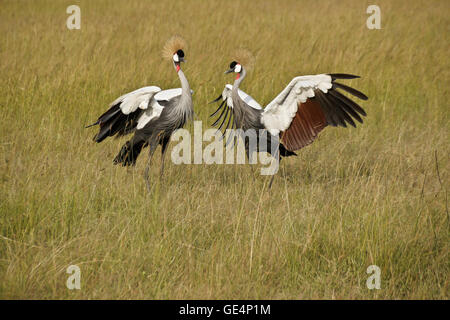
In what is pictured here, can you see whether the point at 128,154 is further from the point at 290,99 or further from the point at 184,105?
the point at 290,99

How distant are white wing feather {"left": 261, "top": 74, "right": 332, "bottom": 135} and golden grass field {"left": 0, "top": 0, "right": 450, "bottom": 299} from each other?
1.47ft

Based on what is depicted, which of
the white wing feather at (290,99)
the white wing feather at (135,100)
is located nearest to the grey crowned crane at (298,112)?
the white wing feather at (290,99)

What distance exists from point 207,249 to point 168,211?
1.45 feet

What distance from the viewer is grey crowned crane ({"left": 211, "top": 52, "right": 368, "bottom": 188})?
3.96m

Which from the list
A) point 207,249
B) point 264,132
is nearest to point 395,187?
point 264,132

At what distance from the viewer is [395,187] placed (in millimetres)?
3750

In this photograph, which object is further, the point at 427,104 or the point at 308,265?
the point at 427,104

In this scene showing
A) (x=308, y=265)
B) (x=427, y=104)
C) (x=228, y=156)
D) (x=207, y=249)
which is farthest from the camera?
(x=427, y=104)

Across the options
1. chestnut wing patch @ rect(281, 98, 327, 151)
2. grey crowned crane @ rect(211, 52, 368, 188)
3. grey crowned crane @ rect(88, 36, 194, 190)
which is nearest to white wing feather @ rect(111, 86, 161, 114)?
grey crowned crane @ rect(88, 36, 194, 190)

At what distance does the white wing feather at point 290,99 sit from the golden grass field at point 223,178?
449mm

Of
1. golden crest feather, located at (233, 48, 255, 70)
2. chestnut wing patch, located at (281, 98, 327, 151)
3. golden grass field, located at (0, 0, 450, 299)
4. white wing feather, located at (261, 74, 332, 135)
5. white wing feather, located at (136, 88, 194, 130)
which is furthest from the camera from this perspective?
golden crest feather, located at (233, 48, 255, 70)

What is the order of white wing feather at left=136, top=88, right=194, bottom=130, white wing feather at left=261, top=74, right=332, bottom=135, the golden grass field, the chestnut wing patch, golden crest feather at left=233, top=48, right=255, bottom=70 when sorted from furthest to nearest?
golden crest feather at left=233, top=48, right=255, bottom=70 → white wing feather at left=136, top=88, right=194, bottom=130 → the chestnut wing patch → white wing feather at left=261, top=74, right=332, bottom=135 → the golden grass field

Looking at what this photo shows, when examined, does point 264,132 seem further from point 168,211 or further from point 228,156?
point 168,211

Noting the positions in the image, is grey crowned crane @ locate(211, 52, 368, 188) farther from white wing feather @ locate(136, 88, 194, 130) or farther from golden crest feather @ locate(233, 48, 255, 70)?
white wing feather @ locate(136, 88, 194, 130)
